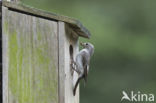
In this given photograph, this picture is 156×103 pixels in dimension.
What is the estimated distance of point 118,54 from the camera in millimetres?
16625

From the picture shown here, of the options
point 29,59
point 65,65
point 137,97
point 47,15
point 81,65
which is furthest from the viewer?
point 137,97

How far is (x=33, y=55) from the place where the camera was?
870cm

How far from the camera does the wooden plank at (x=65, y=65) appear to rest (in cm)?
890

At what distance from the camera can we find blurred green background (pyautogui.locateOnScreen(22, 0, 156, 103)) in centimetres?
1614

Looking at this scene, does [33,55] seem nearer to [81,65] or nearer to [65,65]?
[65,65]

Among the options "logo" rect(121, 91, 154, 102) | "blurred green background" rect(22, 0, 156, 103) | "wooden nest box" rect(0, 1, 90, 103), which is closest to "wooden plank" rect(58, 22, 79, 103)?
"wooden nest box" rect(0, 1, 90, 103)

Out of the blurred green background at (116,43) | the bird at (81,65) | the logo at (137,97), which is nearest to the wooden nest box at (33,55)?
the bird at (81,65)

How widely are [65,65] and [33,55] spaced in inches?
17.7

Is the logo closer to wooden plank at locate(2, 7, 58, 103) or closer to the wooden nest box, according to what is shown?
the wooden nest box

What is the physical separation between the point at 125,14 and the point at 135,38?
458mm

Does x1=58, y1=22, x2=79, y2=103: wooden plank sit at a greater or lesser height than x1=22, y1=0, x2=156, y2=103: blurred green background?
lesser

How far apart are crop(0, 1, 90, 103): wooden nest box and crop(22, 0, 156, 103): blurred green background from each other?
671cm

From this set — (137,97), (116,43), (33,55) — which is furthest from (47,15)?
(116,43)

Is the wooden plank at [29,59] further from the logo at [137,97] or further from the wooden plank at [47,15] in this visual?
the logo at [137,97]
